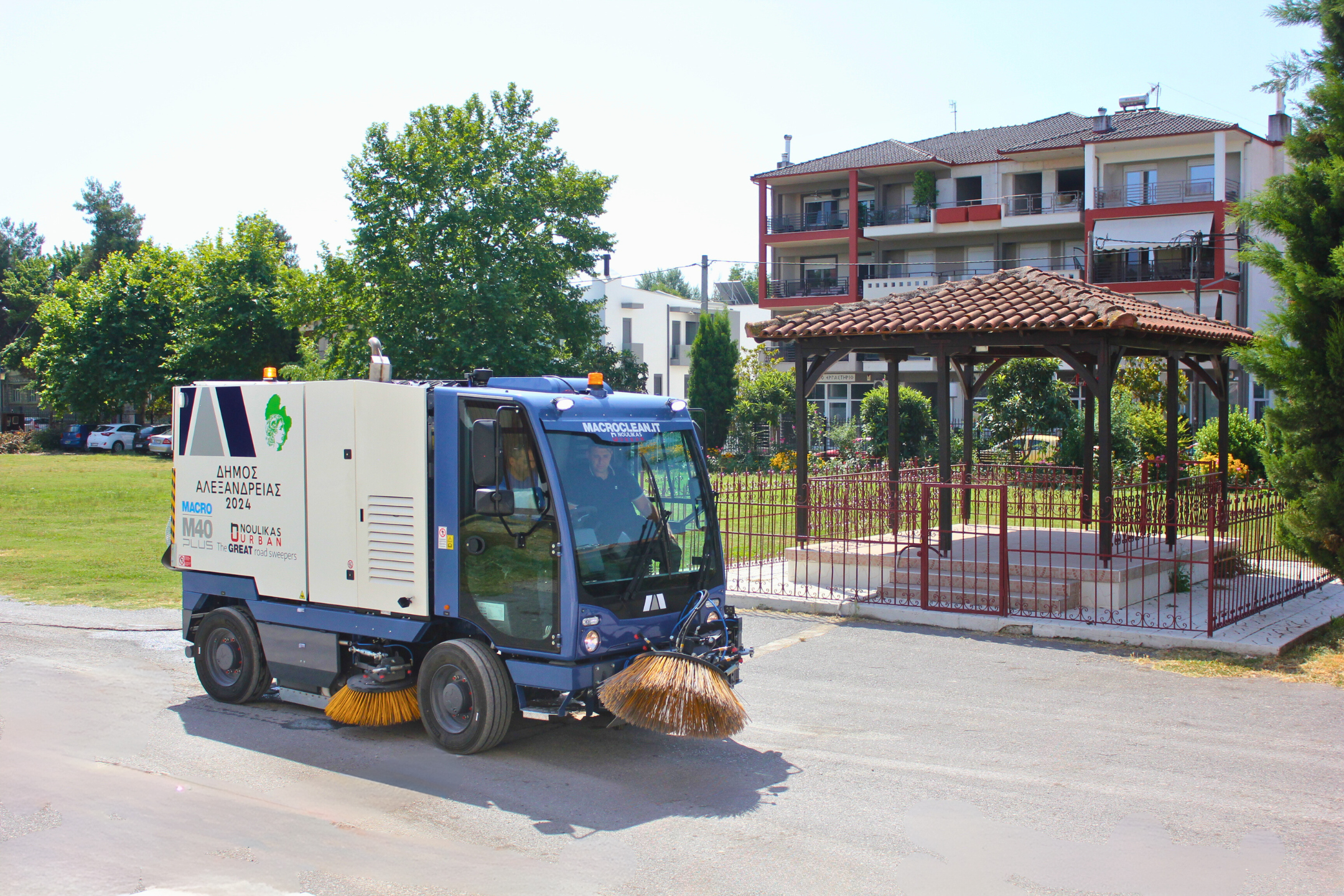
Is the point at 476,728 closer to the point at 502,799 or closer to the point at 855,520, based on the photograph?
the point at 502,799

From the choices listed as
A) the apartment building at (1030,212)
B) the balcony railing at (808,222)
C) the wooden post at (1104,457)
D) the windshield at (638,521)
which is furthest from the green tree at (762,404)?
the windshield at (638,521)

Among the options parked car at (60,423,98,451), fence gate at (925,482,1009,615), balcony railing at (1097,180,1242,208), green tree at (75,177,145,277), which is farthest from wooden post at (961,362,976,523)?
green tree at (75,177,145,277)

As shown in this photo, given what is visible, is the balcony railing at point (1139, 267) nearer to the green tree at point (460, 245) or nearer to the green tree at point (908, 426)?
the green tree at point (908, 426)

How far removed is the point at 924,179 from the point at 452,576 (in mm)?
39977

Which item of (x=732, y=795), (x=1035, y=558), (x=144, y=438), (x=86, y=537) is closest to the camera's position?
(x=732, y=795)

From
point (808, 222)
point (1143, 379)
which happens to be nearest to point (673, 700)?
point (1143, 379)

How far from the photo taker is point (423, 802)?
644 centimetres

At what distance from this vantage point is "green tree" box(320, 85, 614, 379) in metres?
34.0

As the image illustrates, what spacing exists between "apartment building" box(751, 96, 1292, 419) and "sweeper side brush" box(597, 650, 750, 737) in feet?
Answer: 103

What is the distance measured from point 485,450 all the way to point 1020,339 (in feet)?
26.5

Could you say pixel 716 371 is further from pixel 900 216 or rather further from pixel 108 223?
pixel 108 223

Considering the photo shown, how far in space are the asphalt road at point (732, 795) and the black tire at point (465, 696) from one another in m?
0.18

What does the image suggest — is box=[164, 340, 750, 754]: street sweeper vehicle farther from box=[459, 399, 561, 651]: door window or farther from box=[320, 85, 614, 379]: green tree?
box=[320, 85, 614, 379]: green tree

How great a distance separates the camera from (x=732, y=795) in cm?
660
